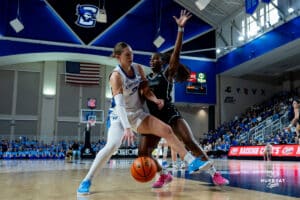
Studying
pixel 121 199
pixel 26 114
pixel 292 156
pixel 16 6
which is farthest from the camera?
pixel 26 114

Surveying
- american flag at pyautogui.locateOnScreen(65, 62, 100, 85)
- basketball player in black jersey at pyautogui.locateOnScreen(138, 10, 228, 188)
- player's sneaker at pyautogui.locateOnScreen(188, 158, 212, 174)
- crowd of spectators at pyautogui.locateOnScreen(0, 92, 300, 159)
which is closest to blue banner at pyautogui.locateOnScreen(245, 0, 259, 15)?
crowd of spectators at pyautogui.locateOnScreen(0, 92, 300, 159)

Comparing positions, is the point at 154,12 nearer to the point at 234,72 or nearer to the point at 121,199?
the point at 234,72

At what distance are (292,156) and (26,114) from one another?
19465 mm

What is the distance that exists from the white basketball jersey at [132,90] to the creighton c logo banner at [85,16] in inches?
791

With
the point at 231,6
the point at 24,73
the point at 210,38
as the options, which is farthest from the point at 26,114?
the point at 231,6

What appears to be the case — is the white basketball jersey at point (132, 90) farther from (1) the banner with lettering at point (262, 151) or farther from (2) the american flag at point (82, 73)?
(2) the american flag at point (82, 73)

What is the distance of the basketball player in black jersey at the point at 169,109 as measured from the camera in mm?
3893

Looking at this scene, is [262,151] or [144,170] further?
[262,151]

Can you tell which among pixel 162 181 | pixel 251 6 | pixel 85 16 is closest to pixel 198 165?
pixel 162 181

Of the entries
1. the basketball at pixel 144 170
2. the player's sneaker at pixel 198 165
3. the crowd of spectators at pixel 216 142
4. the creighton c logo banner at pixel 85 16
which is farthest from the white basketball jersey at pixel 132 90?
the creighton c logo banner at pixel 85 16

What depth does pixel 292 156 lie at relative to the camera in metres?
14.1

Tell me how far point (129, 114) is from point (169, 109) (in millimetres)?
597

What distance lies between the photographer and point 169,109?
13.5 ft

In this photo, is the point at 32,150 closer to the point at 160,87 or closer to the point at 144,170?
the point at 160,87
